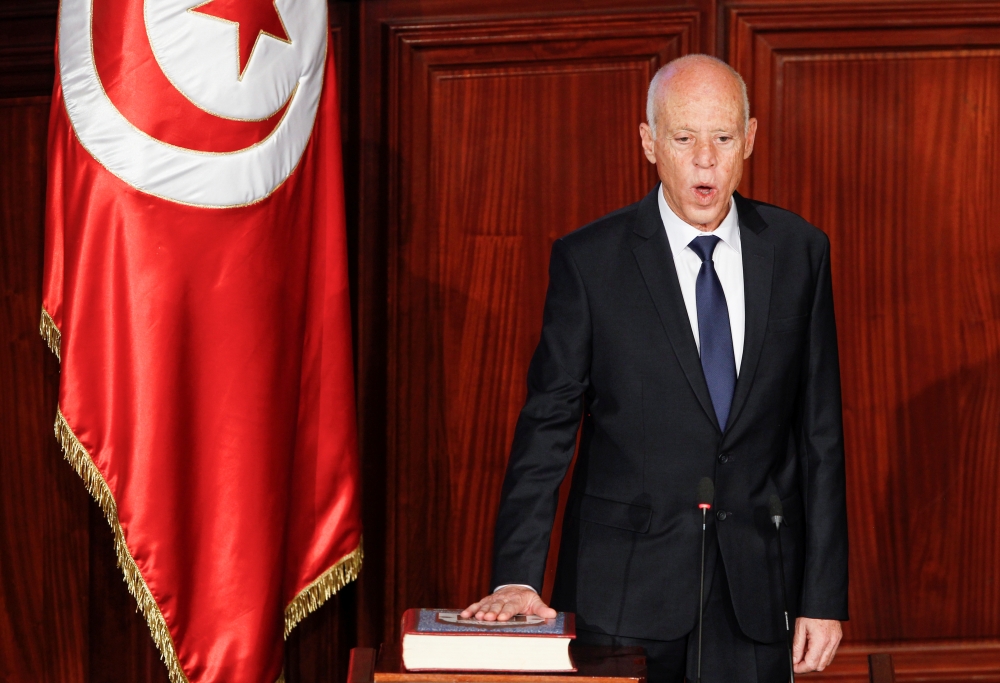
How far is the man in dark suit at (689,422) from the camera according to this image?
6.12ft

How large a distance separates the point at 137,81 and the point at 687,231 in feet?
4.06

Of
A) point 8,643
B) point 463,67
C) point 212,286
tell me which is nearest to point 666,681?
point 212,286

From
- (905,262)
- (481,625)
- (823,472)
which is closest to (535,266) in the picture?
(905,262)

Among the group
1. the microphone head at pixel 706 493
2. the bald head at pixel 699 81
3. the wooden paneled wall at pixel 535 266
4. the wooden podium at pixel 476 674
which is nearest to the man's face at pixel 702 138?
the bald head at pixel 699 81

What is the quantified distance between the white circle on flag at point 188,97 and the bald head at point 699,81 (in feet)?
3.19

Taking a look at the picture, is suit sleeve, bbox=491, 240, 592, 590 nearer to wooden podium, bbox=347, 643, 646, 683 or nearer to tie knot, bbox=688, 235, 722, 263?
tie knot, bbox=688, 235, 722, 263

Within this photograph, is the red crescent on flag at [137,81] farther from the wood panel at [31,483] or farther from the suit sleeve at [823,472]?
the suit sleeve at [823,472]

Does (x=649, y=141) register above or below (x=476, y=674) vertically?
above

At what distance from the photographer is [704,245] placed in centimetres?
196

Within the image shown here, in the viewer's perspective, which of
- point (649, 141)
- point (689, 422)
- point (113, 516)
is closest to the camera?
point (689, 422)

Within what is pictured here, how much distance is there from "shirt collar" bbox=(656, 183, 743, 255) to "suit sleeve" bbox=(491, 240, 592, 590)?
177mm

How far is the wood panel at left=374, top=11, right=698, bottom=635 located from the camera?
10.0 feet

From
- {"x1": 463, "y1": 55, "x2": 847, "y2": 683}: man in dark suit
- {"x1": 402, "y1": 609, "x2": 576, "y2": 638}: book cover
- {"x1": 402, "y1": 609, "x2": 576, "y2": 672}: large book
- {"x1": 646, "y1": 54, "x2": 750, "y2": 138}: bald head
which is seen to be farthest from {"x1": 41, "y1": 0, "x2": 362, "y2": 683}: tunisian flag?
{"x1": 402, "y1": 609, "x2": 576, "y2": 672}: large book

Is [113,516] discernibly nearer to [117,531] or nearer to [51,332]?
[117,531]
